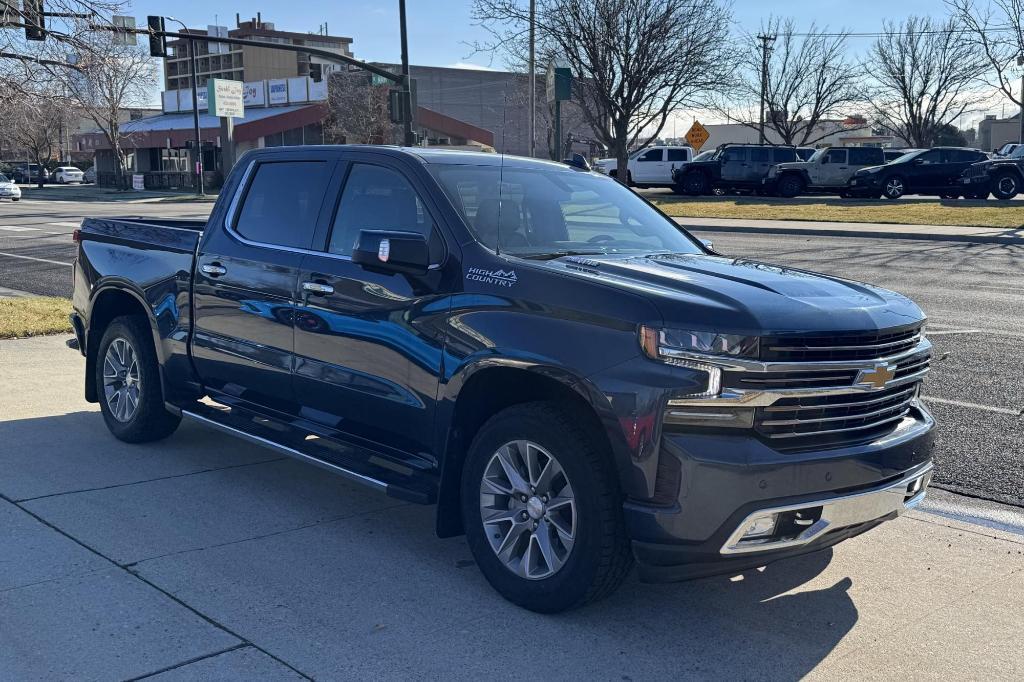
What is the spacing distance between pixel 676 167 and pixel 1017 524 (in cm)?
3818

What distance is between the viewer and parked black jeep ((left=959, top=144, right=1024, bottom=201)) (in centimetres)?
3303

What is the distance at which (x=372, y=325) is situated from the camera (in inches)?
188

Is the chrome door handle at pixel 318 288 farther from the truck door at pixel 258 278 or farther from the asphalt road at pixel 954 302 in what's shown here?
the asphalt road at pixel 954 302

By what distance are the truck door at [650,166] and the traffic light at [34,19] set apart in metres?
34.8

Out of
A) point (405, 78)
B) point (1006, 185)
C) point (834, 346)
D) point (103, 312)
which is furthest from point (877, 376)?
point (1006, 185)

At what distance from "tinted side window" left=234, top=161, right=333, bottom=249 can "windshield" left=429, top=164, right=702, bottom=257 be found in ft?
2.74

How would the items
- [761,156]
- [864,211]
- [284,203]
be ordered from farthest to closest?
[761,156]
[864,211]
[284,203]

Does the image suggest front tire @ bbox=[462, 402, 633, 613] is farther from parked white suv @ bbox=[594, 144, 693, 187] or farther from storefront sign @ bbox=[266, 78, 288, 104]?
storefront sign @ bbox=[266, 78, 288, 104]

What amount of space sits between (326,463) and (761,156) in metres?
37.1

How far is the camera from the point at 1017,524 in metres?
5.24

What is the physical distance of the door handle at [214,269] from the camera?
5.76 m

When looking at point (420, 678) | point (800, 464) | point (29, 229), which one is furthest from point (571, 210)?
point (29, 229)

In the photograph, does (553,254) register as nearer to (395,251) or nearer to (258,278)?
(395,251)

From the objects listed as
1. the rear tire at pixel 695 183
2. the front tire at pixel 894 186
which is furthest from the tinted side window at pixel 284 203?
the rear tire at pixel 695 183
